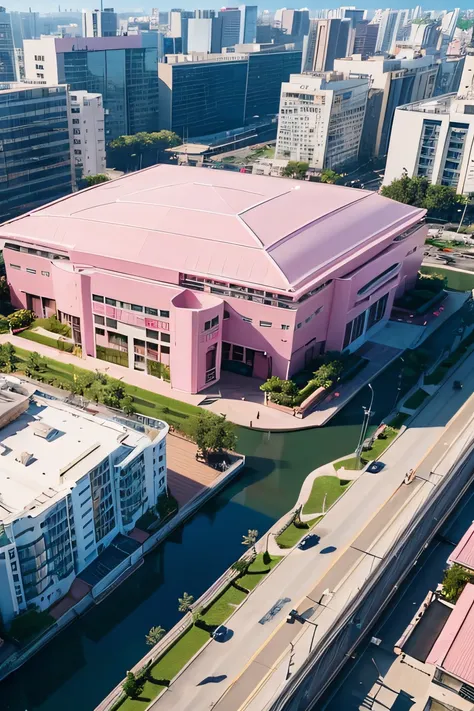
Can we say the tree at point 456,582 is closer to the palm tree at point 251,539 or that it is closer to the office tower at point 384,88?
the palm tree at point 251,539

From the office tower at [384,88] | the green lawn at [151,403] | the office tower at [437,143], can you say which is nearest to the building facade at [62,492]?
the green lawn at [151,403]

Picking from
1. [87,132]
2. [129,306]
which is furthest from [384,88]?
[129,306]

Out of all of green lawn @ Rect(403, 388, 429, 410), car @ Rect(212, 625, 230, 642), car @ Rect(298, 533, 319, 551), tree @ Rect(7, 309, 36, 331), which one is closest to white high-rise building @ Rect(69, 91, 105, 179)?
tree @ Rect(7, 309, 36, 331)

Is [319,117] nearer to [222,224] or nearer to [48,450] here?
[222,224]

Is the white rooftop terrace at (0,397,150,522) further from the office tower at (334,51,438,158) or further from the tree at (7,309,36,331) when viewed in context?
the office tower at (334,51,438,158)

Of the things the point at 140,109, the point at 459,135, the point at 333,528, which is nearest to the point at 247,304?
the point at 333,528
